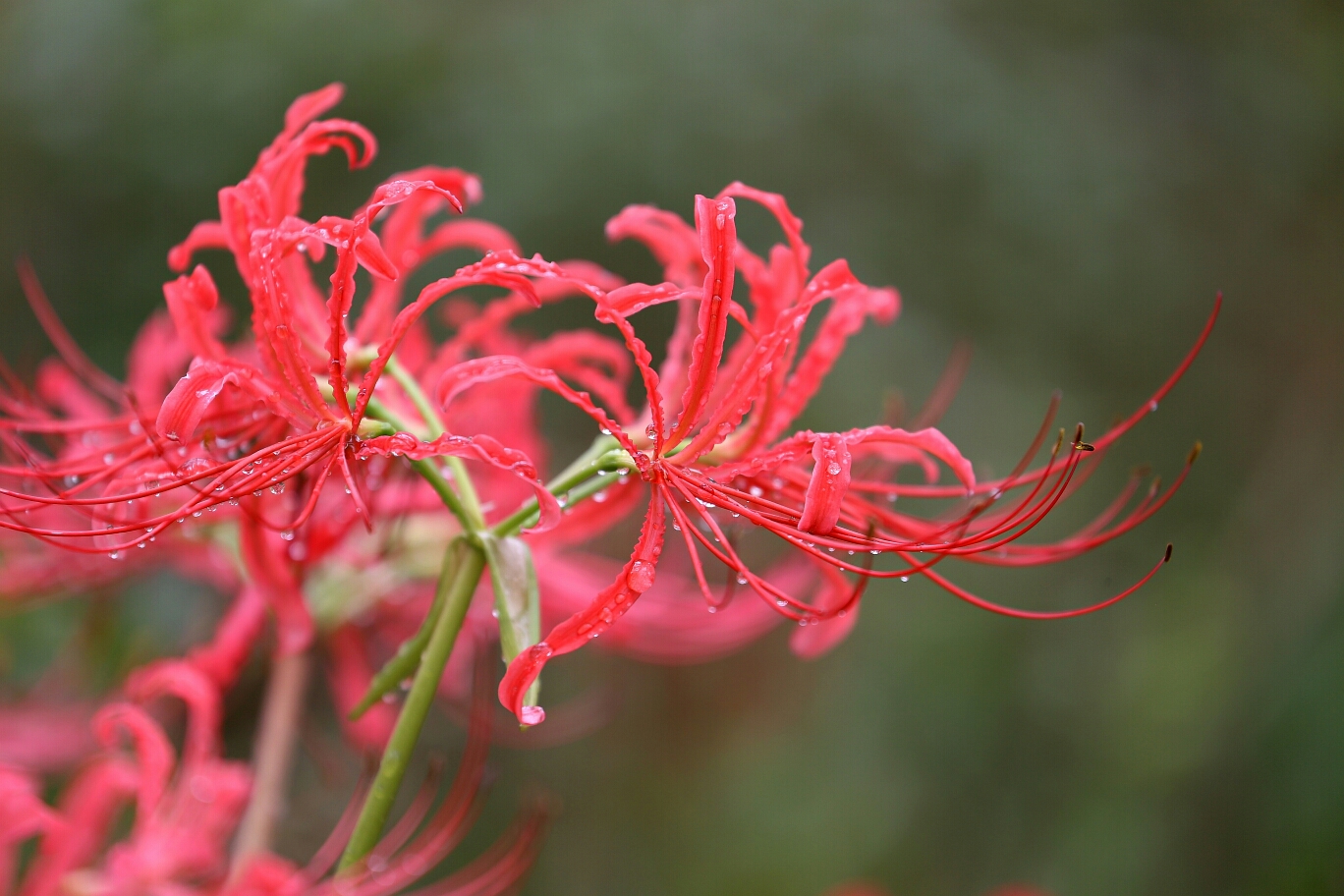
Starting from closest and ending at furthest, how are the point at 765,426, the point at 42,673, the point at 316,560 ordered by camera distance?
the point at 765,426
the point at 316,560
the point at 42,673

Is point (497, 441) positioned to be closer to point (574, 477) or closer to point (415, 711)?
point (574, 477)

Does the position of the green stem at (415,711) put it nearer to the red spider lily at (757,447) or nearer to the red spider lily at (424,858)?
the red spider lily at (757,447)

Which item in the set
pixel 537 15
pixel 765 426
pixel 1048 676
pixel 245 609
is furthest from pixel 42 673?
pixel 1048 676

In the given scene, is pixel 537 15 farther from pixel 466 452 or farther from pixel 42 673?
pixel 466 452

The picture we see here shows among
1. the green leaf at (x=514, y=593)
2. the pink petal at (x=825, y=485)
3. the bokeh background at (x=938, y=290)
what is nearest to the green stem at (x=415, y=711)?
the green leaf at (x=514, y=593)

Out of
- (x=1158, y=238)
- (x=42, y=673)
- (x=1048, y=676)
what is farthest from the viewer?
(x=1158, y=238)

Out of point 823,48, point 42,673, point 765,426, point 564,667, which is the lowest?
point 42,673

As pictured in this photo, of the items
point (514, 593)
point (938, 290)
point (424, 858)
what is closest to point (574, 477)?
point (514, 593)
